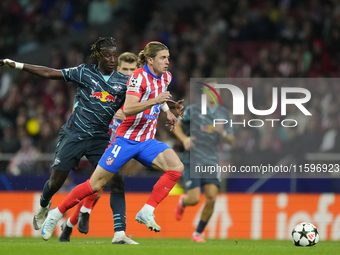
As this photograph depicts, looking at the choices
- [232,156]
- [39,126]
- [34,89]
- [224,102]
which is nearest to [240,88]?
[224,102]

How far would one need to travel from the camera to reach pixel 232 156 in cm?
1195

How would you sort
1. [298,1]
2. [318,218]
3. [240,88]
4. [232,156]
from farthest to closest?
[298,1], [240,88], [232,156], [318,218]

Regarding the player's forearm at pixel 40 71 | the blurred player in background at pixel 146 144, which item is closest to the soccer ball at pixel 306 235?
the blurred player in background at pixel 146 144

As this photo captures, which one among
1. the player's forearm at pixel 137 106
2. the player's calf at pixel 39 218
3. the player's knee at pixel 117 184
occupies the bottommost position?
the player's calf at pixel 39 218

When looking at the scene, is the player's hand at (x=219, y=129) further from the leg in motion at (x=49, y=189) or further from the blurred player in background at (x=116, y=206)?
the leg in motion at (x=49, y=189)

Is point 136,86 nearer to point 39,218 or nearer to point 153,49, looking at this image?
point 153,49

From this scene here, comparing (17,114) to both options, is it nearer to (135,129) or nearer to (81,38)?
(81,38)

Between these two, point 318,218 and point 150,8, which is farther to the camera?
point 150,8

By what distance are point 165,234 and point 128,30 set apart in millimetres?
7079

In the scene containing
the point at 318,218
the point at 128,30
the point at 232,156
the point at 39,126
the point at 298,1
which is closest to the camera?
the point at 318,218

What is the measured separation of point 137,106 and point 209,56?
787 cm

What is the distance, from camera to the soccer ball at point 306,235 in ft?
23.2

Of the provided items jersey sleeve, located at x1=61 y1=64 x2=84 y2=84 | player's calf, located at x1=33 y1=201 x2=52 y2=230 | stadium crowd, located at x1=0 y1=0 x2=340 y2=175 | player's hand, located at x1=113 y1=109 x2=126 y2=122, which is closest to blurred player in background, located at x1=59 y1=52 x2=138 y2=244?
player's hand, located at x1=113 y1=109 x2=126 y2=122

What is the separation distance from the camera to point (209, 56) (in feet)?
45.8
